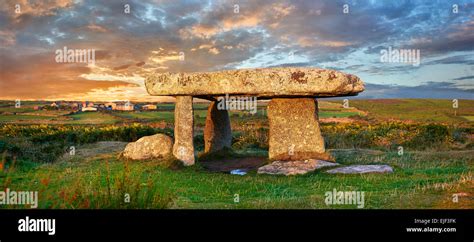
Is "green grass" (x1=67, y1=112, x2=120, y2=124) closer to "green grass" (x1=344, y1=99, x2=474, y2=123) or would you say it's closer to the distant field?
the distant field

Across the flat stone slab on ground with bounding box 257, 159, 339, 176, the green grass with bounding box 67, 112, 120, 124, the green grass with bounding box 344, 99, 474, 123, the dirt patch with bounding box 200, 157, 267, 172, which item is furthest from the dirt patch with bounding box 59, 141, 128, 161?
the green grass with bounding box 344, 99, 474, 123

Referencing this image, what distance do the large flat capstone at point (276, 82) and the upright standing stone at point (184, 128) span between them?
2.53 feet

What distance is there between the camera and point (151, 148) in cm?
1809

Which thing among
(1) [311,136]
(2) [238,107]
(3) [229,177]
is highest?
(2) [238,107]

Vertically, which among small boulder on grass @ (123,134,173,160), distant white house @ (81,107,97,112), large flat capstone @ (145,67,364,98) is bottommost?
small boulder on grass @ (123,134,173,160)

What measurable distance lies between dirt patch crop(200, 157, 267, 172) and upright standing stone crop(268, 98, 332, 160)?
35.6 inches

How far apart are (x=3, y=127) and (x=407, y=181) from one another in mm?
26409

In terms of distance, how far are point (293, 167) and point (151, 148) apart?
5925 millimetres

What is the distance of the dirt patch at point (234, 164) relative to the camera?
16.9 meters

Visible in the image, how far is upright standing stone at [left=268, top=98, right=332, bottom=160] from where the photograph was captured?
16641 mm

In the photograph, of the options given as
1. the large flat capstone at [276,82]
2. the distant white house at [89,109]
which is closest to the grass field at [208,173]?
the distant white house at [89,109]

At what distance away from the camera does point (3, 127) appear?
3017 cm
